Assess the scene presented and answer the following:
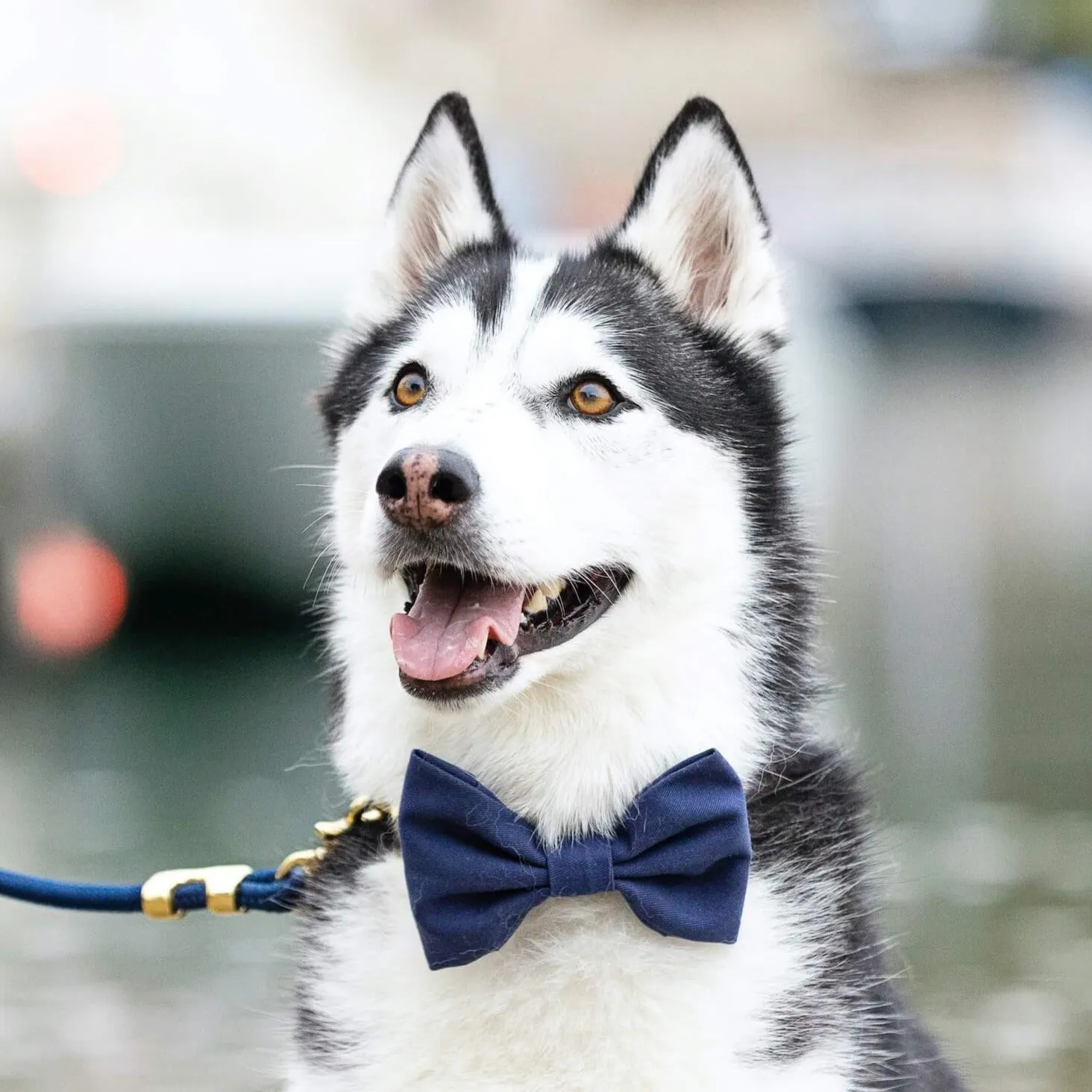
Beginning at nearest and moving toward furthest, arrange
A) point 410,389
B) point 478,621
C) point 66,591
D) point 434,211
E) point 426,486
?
point 426,486 < point 478,621 < point 410,389 < point 434,211 < point 66,591

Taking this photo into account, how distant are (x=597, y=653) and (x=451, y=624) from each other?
27 centimetres

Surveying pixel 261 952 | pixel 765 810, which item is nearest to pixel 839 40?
pixel 261 952

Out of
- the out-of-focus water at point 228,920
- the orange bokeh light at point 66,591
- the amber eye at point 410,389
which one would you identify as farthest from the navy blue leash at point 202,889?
the orange bokeh light at point 66,591

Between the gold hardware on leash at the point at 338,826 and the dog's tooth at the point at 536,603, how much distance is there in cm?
46

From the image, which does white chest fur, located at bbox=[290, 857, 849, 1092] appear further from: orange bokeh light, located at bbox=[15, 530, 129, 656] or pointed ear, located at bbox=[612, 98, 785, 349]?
orange bokeh light, located at bbox=[15, 530, 129, 656]

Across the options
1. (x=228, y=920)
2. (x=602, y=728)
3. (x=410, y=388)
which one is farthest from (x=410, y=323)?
(x=228, y=920)

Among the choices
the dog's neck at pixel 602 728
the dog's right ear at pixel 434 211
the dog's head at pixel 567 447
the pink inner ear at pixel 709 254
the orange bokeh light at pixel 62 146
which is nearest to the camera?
the dog's head at pixel 567 447

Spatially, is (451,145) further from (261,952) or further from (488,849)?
(261,952)

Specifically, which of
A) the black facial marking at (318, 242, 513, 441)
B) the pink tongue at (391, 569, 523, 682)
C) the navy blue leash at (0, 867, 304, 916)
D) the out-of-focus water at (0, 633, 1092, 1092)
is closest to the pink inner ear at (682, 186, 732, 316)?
the black facial marking at (318, 242, 513, 441)

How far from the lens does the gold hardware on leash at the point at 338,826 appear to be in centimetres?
332

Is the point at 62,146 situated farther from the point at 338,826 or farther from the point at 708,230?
the point at 338,826

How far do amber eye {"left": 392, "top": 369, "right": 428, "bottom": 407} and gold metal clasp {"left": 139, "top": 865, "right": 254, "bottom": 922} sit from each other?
955mm

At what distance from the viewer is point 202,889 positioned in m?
3.41

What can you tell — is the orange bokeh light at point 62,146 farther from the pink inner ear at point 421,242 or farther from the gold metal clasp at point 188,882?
the gold metal clasp at point 188,882
